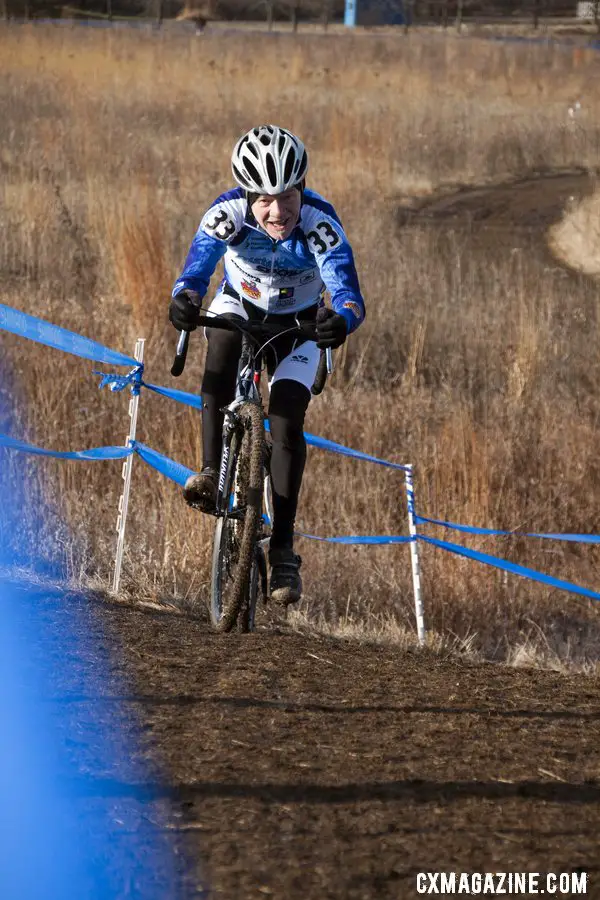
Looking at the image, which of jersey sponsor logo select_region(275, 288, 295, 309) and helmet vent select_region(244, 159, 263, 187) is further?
jersey sponsor logo select_region(275, 288, 295, 309)

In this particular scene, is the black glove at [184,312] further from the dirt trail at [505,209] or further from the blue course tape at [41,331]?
the dirt trail at [505,209]

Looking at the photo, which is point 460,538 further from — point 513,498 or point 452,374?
point 452,374

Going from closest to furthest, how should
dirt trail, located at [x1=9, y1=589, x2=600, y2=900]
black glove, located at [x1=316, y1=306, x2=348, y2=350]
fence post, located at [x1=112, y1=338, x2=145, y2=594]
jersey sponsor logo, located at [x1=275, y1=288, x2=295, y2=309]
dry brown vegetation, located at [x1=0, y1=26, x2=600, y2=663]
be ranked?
dirt trail, located at [x1=9, y1=589, x2=600, y2=900] < black glove, located at [x1=316, y1=306, x2=348, y2=350] < jersey sponsor logo, located at [x1=275, y1=288, x2=295, y2=309] < fence post, located at [x1=112, y1=338, x2=145, y2=594] < dry brown vegetation, located at [x1=0, y1=26, x2=600, y2=663]

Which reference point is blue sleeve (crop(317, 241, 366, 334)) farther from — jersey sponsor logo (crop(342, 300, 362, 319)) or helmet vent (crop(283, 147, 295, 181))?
helmet vent (crop(283, 147, 295, 181))

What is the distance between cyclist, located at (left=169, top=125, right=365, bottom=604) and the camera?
5.69 metres

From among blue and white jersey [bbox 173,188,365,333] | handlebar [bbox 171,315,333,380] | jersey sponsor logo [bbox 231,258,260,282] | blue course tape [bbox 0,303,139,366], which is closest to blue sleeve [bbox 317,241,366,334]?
blue and white jersey [bbox 173,188,365,333]

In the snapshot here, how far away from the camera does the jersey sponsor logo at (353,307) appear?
5.76 meters

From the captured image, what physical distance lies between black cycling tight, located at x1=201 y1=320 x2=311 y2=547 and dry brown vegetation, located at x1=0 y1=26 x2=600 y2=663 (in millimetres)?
1296

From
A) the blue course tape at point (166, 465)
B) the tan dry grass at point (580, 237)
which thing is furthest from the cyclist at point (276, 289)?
the tan dry grass at point (580, 237)

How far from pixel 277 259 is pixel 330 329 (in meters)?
0.53

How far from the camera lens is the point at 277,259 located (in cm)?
590

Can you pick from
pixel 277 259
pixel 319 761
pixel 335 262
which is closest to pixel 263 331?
pixel 277 259

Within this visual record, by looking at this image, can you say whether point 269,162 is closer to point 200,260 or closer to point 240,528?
point 200,260

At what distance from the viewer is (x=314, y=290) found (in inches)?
240
